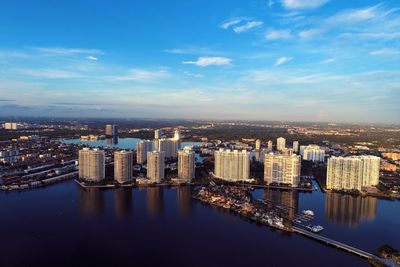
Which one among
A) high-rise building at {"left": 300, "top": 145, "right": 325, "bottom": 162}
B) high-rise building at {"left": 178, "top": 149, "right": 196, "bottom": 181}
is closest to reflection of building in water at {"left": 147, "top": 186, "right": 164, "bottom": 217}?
high-rise building at {"left": 178, "top": 149, "right": 196, "bottom": 181}

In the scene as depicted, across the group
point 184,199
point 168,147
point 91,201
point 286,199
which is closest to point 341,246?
point 286,199

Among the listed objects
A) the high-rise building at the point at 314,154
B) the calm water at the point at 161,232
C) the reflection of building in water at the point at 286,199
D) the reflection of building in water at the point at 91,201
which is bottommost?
the calm water at the point at 161,232

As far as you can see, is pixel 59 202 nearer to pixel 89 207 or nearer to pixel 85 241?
pixel 89 207

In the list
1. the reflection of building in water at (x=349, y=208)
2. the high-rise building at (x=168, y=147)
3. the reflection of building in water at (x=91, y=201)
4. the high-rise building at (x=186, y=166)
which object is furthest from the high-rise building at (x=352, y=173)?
the high-rise building at (x=168, y=147)

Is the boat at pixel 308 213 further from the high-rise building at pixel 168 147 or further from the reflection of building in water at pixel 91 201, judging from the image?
the high-rise building at pixel 168 147

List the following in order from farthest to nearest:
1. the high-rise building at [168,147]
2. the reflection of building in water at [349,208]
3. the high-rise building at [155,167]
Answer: the high-rise building at [168,147], the high-rise building at [155,167], the reflection of building in water at [349,208]

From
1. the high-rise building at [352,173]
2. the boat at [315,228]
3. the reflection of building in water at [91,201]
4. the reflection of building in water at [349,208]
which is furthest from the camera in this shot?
the high-rise building at [352,173]

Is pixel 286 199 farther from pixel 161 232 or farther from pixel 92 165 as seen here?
pixel 92 165
